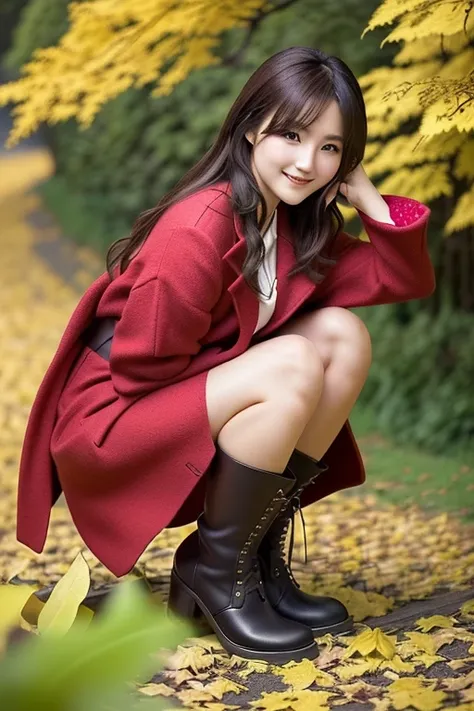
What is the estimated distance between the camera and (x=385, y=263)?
1725 millimetres

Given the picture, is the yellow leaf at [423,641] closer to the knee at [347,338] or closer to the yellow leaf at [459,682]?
the yellow leaf at [459,682]

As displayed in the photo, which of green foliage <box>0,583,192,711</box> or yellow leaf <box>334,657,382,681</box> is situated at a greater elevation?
green foliage <box>0,583,192,711</box>

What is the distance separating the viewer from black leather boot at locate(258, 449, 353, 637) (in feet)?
5.68

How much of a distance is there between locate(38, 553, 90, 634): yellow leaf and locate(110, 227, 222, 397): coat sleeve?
41.2 inches

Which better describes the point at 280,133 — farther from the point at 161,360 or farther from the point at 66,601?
the point at 66,601

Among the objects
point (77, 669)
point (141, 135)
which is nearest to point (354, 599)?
point (77, 669)

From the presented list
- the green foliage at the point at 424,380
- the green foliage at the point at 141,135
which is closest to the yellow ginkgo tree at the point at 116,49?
the green foliage at the point at 141,135

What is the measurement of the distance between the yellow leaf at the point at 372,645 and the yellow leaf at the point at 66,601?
118 cm

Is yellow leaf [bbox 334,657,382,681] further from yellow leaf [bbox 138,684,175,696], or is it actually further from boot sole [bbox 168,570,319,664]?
Result: yellow leaf [bbox 138,684,175,696]

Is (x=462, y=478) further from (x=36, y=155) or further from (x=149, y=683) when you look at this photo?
(x=36, y=155)

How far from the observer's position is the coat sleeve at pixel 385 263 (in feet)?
5.51

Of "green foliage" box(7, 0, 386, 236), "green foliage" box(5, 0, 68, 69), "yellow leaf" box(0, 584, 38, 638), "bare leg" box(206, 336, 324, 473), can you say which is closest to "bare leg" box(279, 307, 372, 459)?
"bare leg" box(206, 336, 324, 473)

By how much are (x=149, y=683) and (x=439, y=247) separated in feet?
8.53

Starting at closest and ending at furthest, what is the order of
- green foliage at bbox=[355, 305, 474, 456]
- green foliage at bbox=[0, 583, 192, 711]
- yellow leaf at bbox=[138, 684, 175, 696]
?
green foliage at bbox=[0, 583, 192, 711], yellow leaf at bbox=[138, 684, 175, 696], green foliage at bbox=[355, 305, 474, 456]
